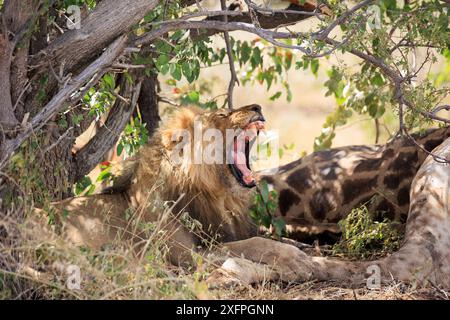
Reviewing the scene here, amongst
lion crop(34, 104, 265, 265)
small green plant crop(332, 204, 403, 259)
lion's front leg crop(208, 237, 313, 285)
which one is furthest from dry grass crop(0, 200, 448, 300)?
small green plant crop(332, 204, 403, 259)

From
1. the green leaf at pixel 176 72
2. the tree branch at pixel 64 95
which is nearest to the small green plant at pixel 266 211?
the green leaf at pixel 176 72

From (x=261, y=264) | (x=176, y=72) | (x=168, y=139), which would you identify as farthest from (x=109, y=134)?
(x=261, y=264)

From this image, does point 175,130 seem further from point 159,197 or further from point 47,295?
point 47,295

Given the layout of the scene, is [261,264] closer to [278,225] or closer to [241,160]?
[241,160]

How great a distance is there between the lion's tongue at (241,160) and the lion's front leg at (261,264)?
43cm

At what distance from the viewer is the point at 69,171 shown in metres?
5.64

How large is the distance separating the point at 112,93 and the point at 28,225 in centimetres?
143

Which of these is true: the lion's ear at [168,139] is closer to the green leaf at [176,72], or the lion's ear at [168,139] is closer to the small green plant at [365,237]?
the green leaf at [176,72]

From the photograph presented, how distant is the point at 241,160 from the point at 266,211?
740 mm

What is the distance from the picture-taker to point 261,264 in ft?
16.5

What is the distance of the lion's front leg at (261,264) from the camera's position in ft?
15.5

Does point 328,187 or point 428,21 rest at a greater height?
point 428,21

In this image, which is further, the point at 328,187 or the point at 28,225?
the point at 328,187

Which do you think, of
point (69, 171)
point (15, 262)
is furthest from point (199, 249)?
point (15, 262)
